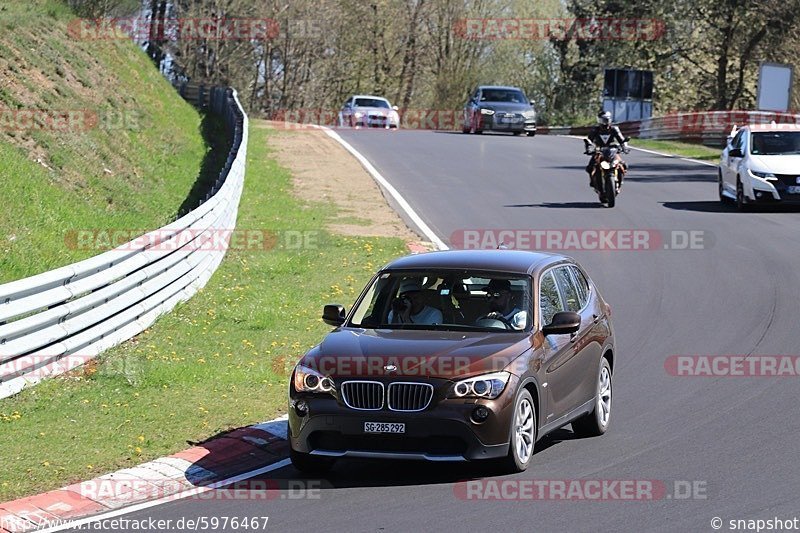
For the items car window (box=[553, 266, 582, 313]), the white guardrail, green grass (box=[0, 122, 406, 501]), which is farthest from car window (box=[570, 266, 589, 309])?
the white guardrail

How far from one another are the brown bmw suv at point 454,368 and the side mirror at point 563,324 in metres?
0.01

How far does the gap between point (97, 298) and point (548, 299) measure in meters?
4.59

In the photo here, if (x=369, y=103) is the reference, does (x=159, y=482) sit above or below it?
below

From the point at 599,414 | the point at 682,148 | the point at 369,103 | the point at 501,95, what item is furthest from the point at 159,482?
the point at 369,103

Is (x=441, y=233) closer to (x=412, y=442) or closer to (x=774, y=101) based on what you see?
(x=412, y=442)

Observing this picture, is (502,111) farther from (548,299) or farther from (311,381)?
(311,381)

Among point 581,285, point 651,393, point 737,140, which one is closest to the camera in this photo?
point 581,285

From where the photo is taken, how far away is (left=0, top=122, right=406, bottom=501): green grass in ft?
30.2

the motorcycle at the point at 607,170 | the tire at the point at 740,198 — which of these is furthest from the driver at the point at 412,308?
the tire at the point at 740,198

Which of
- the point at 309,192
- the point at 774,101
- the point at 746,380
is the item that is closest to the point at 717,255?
the point at 746,380

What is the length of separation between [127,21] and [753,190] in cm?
2145

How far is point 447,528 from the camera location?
7.61m

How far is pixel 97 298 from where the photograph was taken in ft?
40.8

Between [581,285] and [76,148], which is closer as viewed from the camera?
[581,285]
